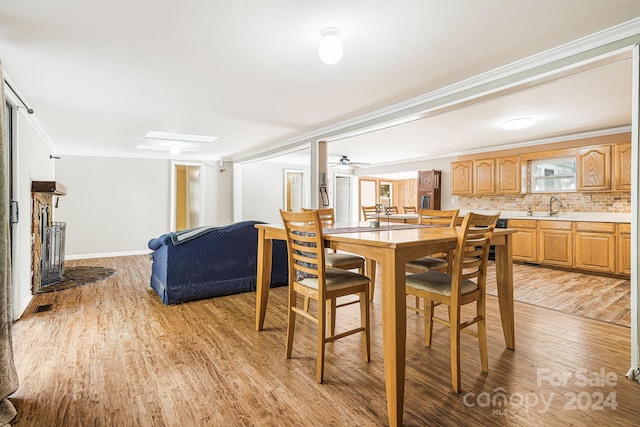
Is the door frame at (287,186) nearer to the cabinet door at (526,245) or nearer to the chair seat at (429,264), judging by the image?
the cabinet door at (526,245)

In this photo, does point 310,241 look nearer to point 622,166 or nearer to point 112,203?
point 622,166

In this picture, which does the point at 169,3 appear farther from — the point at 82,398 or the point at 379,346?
the point at 379,346

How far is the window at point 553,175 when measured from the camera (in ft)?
18.6

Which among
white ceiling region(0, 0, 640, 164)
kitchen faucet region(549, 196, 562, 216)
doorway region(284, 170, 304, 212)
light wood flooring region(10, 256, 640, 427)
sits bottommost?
light wood flooring region(10, 256, 640, 427)

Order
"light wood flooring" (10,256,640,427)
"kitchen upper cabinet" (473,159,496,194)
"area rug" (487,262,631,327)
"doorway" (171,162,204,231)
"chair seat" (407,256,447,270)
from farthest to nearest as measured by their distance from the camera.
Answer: "doorway" (171,162,204,231) < "kitchen upper cabinet" (473,159,496,194) < "area rug" (487,262,631,327) < "chair seat" (407,256,447,270) < "light wood flooring" (10,256,640,427)

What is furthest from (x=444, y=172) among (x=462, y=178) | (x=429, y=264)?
(x=429, y=264)

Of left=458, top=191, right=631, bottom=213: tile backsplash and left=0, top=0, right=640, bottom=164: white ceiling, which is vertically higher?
left=0, top=0, right=640, bottom=164: white ceiling

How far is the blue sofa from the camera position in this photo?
360 cm

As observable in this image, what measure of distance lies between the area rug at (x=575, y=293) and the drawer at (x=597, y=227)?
2.26 ft

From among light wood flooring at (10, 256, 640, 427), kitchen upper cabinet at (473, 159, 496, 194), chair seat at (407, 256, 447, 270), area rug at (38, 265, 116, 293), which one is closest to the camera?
light wood flooring at (10, 256, 640, 427)

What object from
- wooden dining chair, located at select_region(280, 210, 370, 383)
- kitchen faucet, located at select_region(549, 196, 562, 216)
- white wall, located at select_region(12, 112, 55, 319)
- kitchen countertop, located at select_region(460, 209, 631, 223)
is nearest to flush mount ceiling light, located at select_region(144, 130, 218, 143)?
white wall, located at select_region(12, 112, 55, 319)

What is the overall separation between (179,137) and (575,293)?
6.17m

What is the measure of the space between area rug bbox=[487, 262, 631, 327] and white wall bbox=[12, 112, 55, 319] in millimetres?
4974

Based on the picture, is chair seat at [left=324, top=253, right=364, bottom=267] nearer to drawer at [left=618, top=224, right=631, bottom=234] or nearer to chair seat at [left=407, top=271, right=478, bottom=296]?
chair seat at [left=407, top=271, right=478, bottom=296]
